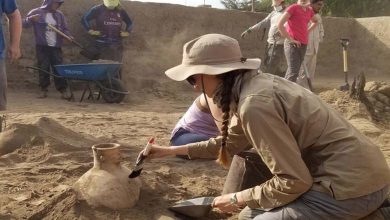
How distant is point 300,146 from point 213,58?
572 mm

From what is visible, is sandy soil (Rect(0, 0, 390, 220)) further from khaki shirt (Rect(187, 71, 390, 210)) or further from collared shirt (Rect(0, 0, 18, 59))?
khaki shirt (Rect(187, 71, 390, 210))

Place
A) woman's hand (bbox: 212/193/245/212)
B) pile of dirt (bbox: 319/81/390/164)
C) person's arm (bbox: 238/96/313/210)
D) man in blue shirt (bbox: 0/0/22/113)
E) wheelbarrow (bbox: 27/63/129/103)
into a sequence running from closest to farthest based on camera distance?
person's arm (bbox: 238/96/313/210), woman's hand (bbox: 212/193/245/212), man in blue shirt (bbox: 0/0/22/113), pile of dirt (bbox: 319/81/390/164), wheelbarrow (bbox: 27/63/129/103)

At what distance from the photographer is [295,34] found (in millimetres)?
6805

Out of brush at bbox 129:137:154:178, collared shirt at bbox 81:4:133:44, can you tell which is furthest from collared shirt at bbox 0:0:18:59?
collared shirt at bbox 81:4:133:44

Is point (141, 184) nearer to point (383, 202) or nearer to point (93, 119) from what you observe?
point (383, 202)

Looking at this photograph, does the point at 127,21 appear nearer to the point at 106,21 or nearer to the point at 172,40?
the point at 106,21

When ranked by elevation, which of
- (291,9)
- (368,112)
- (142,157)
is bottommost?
(368,112)

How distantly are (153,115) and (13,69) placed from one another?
10.2 ft

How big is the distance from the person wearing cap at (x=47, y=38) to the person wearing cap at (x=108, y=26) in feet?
1.83

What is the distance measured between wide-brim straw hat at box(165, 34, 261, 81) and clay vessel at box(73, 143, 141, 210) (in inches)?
40.4

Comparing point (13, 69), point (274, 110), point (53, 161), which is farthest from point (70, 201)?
point (13, 69)

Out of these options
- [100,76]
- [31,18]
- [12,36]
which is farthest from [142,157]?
[31,18]

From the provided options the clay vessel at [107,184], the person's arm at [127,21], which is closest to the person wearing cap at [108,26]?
the person's arm at [127,21]

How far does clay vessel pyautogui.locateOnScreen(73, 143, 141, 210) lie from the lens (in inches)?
120
